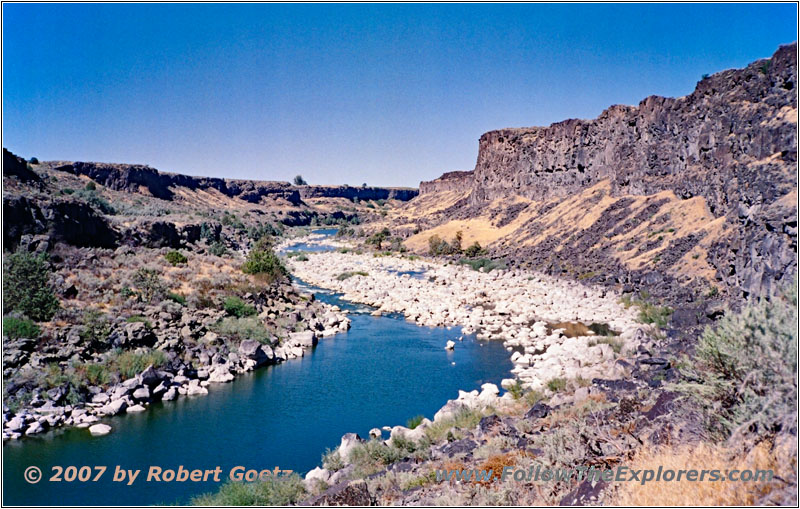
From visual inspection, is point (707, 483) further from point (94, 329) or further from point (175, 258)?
point (175, 258)

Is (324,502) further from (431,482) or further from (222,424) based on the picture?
(222,424)

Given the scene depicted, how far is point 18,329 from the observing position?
49.0 feet

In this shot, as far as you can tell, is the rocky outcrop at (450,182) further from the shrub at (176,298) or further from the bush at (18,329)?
the bush at (18,329)

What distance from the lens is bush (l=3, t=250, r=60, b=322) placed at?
16000 mm

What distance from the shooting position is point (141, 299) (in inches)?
789

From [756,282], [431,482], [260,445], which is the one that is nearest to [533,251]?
[756,282]

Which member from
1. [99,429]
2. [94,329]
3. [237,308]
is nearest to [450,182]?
[237,308]

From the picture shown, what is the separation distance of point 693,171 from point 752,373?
34.6 metres

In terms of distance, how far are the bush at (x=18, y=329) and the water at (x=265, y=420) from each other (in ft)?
13.7

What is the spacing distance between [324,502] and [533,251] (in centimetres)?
3898

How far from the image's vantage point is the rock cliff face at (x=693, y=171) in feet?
62.3

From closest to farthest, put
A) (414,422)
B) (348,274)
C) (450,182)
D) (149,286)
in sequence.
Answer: (414,422) < (149,286) < (348,274) < (450,182)

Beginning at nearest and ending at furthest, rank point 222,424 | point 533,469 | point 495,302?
point 533,469 < point 222,424 < point 495,302

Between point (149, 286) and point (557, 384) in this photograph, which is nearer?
point (557, 384)
